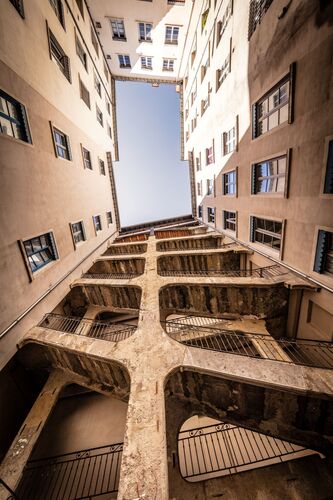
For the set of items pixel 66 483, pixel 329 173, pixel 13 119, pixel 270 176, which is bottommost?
pixel 66 483

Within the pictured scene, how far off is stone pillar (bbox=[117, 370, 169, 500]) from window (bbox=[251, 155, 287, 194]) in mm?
9000

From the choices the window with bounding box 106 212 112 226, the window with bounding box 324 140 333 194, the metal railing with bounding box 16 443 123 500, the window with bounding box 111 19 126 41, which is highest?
the window with bounding box 111 19 126 41

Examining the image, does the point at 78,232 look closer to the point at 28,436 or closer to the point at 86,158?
the point at 86,158

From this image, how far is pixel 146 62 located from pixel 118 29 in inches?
173

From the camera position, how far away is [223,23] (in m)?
12.4

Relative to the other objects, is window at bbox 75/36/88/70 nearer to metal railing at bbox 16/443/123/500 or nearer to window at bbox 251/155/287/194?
window at bbox 251/155/287/194

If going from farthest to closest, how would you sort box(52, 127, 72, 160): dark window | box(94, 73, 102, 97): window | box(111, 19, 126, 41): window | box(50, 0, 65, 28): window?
→ box(111, 19, 126, 41): window → box(94, 73, 102, 97): window → box(50, 0, 65, 28): window → box(52, 127, 72, 160): dark window

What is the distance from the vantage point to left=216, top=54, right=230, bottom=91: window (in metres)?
11.9

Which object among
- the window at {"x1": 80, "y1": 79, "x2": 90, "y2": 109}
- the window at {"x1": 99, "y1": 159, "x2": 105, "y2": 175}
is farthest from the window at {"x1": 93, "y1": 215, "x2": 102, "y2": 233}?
the window at {"x1": 80, "y1": 79, "x2": 90, "y2": 109}

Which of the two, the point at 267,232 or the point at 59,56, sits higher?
the point at 59,56

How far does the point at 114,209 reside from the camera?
Result: 827 inches

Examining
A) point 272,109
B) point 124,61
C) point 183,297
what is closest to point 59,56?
point 272,109

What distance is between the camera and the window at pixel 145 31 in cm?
1833

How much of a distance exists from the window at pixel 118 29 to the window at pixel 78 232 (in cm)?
2045
